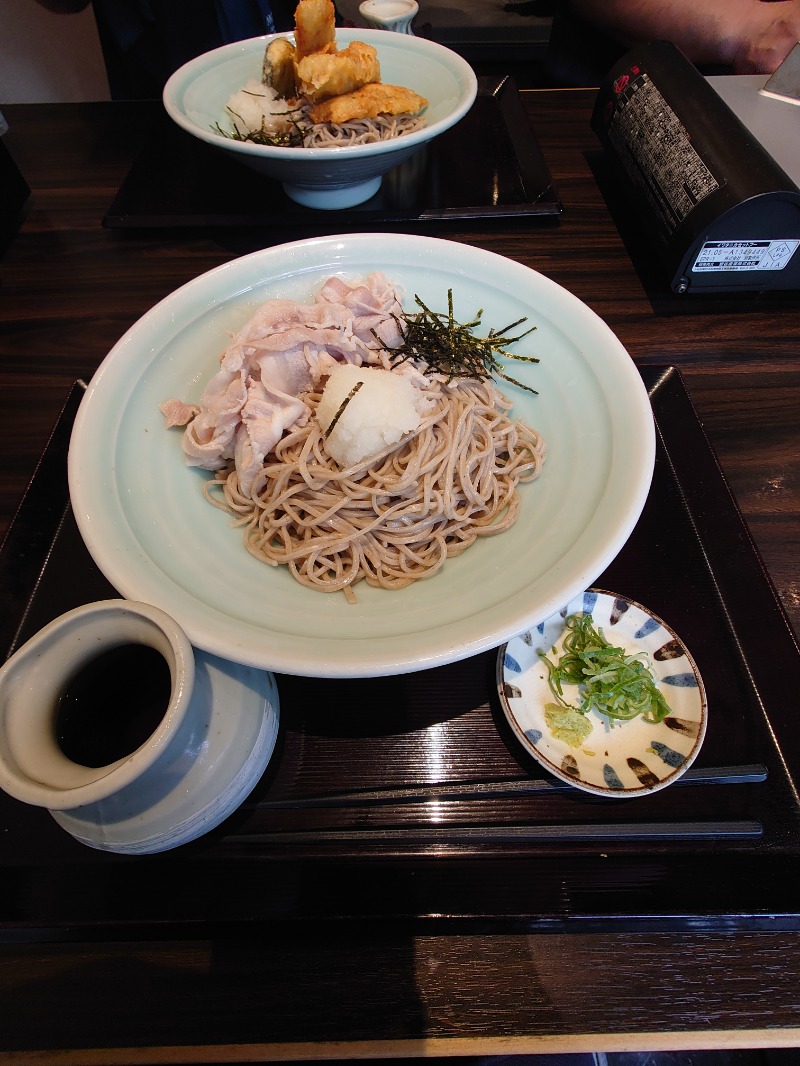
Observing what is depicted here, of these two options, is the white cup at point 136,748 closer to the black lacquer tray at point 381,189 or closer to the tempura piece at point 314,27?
the black lacquer tray at point 381,189

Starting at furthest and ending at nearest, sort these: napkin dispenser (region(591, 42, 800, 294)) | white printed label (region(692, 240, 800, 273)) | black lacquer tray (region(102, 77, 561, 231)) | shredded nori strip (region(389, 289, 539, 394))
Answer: black lacquer tray (region(102, 77, 561, 231)), white printed label (region(692, 240, 800, 273)), napkin dispenser (region(591, 42, 800, 294)), shredded nori strip (region(389, 289, 539, 394))

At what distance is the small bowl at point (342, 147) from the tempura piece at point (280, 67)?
157 millimetres

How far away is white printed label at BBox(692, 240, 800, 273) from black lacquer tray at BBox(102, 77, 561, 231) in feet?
2.26

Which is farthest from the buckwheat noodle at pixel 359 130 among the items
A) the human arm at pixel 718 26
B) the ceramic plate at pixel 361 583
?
the human arm at pixel 718 26

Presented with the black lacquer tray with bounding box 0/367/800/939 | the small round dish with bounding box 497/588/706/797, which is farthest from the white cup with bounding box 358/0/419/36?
the black lacquer tray with bounding box 0/367/800/939

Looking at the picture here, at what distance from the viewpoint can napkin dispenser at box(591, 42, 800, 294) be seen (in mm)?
1945

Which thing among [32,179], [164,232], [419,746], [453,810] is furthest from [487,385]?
[32,179]

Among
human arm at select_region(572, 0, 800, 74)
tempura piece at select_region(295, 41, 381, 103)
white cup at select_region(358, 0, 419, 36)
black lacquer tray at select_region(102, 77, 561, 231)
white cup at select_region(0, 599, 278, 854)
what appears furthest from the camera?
human arm at select_region(572, 0, 800, 74)

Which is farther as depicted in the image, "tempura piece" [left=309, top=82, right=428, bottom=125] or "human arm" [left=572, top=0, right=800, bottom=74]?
"human arm" [left=572, top=0, right=800, bottom=74]

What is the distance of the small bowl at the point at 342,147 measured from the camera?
6.94 ft

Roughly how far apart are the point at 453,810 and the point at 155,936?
65cm

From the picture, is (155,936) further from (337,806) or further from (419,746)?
(419,746)

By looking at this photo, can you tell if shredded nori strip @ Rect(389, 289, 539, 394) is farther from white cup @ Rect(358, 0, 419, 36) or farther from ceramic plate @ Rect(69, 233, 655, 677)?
white cup @ Rect(358, 0, 419, 36)

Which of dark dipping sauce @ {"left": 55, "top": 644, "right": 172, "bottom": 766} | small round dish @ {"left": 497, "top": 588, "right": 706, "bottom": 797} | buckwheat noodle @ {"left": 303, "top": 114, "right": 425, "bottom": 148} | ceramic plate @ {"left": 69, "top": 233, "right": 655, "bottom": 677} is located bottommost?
small round dish @ {"left": 497, "top": 588, "right": 706, "bottom": 797}
